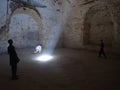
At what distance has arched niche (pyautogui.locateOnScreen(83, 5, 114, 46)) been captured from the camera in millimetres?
11406

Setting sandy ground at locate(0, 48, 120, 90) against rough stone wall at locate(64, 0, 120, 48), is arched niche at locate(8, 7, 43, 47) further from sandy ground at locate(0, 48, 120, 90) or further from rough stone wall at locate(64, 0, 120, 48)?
sandy ground at locate(0, 48, 120, 90)

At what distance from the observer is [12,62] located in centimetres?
495

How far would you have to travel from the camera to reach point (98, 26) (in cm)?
1228

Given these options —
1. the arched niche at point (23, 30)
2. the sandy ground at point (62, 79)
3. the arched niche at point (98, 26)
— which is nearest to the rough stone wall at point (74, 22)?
the arched niche at point (98, 26)

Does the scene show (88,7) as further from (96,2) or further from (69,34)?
(69,34)

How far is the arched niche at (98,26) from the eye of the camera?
1141cm

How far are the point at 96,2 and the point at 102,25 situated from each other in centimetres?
198

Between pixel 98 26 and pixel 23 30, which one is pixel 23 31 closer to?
pixel 23 30

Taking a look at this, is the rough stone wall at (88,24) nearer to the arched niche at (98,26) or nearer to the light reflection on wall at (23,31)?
the arched niche at (98,26)

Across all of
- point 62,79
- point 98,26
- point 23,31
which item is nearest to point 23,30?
point 23,31

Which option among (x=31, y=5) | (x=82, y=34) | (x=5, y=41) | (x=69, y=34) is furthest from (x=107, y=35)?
(x=5, y=41)

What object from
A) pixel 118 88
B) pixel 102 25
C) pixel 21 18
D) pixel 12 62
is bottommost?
pixel 118 88

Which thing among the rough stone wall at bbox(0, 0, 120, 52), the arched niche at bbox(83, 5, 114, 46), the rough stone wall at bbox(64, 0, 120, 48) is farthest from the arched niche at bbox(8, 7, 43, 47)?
the arched niche at bbox(83, 5, 114, 46)

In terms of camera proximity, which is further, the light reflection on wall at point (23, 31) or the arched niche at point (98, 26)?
the light reflection on wall at point (23, 31)
